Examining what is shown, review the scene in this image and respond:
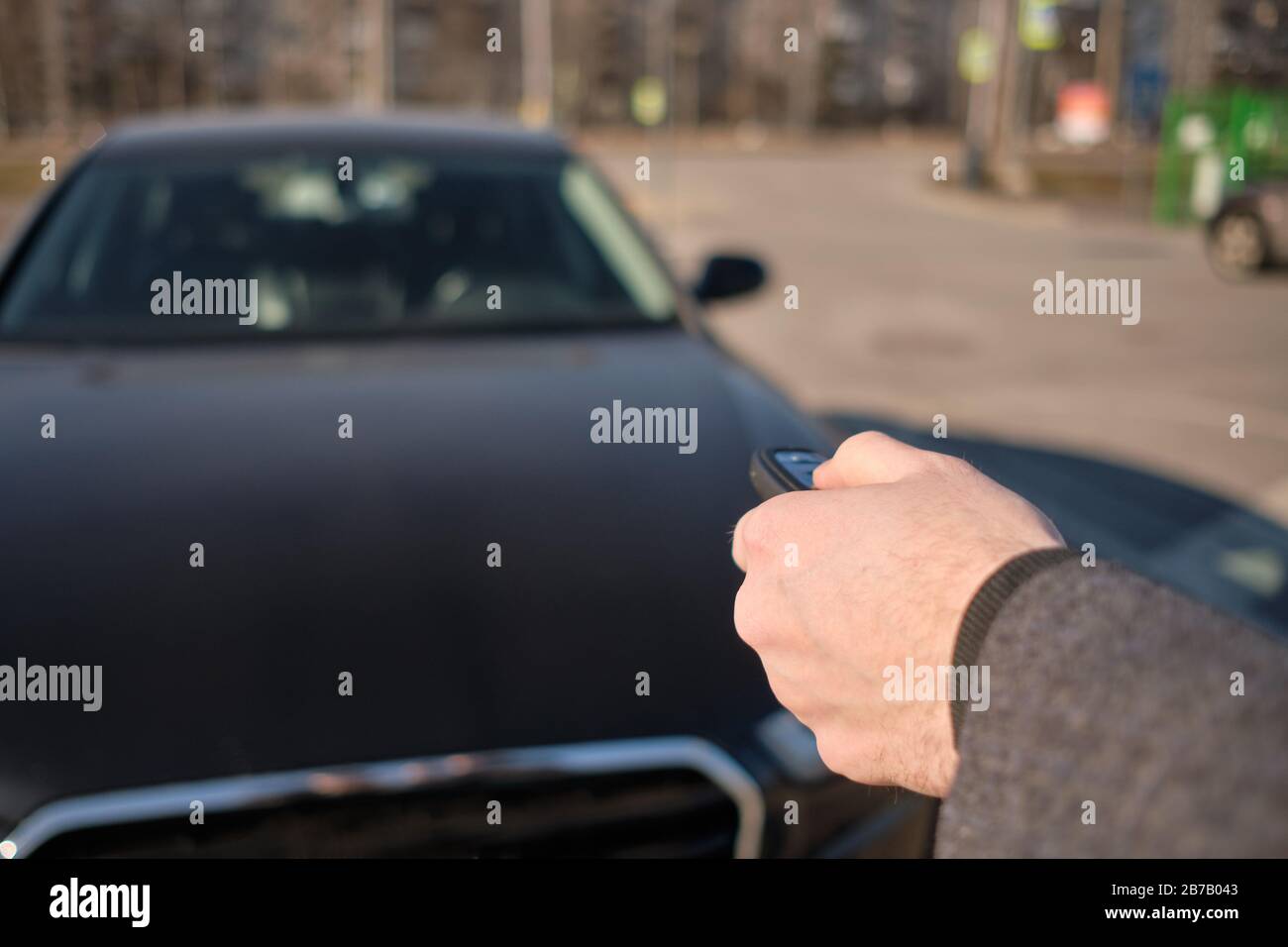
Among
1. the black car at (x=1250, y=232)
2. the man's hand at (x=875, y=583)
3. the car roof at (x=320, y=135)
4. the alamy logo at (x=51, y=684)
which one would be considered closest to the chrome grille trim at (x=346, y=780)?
the alamy logo at (x=51, y=684)

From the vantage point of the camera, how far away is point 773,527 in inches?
37.9

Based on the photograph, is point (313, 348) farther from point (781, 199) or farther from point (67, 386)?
point (781, 199)

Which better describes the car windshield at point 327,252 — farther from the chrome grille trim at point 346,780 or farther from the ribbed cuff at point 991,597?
the ribbed cuff at point 991,597

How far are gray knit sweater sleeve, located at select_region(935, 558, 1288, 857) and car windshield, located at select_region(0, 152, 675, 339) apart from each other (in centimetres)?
233

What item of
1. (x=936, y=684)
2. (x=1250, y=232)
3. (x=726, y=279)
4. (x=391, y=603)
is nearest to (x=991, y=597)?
(x=936, y=684)

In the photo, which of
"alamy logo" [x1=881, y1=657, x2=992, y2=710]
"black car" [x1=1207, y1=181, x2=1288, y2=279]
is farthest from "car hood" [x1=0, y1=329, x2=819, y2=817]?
"black car" [x1=1207, y1=181, x2=1288, y2=279]

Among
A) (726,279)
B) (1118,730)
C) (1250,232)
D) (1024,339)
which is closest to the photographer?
(1118,730)

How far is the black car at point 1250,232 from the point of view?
13.8 m

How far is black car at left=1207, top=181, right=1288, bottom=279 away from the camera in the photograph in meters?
13.8

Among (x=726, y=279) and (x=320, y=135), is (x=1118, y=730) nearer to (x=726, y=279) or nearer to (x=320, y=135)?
(x=726, y=279)

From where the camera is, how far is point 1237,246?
47.4 ft

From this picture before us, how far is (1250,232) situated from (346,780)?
14766 mm

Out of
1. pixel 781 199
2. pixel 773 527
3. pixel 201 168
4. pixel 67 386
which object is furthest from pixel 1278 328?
pixel 781 199

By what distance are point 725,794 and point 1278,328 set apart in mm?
10680
